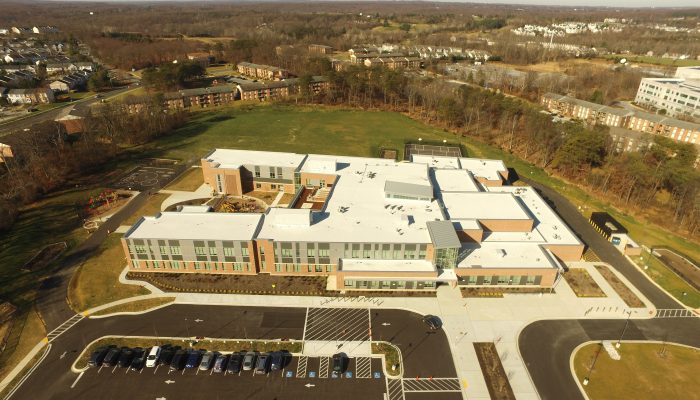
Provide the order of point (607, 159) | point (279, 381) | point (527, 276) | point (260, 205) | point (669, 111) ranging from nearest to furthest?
point (279, 381)
point (527, 276)
point (260, 205)
point (607, 159)
point (669, 111)

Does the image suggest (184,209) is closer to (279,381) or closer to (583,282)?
(279,381)

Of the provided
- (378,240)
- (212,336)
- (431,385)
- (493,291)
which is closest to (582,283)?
(493,291)

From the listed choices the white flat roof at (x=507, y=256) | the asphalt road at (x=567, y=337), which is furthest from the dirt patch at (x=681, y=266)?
the white flat roof at (x=507, y=256)

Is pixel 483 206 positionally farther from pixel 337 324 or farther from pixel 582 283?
pixel 337 324

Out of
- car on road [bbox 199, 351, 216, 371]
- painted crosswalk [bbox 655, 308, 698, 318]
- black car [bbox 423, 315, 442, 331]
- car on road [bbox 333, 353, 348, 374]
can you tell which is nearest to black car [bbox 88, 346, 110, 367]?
car on road [bbox 199, 351, 216, 371]

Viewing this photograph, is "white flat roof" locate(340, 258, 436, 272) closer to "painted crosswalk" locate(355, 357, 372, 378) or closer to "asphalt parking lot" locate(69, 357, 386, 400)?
"painted crosswalk" locate(355, 357, 372, 378)

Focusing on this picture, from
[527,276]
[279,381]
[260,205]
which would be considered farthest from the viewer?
[260,205]

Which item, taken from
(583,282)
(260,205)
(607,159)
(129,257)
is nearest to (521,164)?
(607,159)
